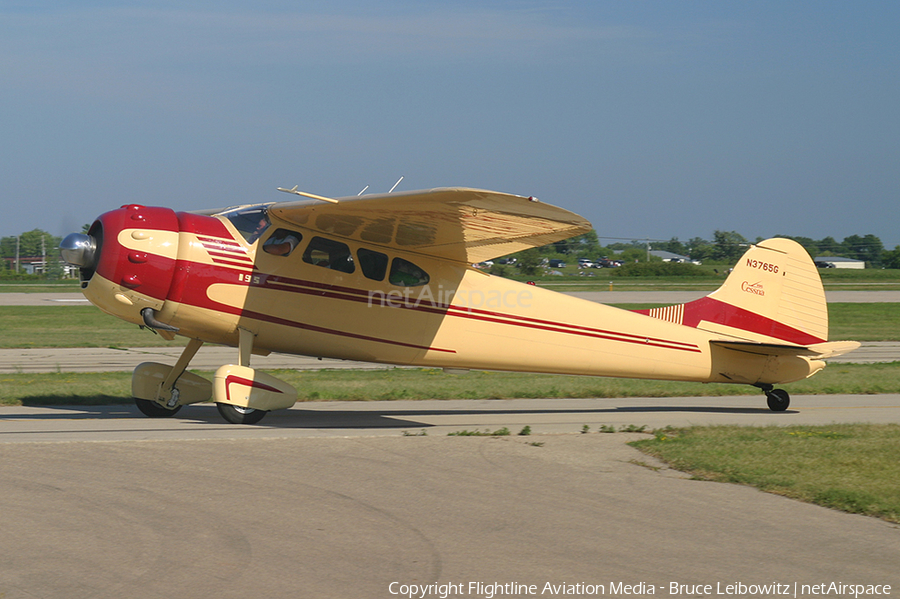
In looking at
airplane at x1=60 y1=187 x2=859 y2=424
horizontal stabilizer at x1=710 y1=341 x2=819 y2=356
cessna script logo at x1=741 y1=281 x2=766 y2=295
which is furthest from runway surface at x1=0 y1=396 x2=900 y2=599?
cessna script logo at x1=741 y1=281 x2=766 y2=295

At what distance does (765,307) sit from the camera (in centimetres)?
1301

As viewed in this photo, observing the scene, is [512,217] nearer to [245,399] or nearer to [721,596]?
[245,399]

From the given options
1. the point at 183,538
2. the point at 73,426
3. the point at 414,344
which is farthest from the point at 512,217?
the point at 73,426

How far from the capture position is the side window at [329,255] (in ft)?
35.0

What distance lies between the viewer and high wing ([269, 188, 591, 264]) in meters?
8.95

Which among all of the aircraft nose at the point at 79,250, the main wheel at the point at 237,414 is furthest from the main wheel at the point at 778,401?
the aircraft nose at the point at 79,250

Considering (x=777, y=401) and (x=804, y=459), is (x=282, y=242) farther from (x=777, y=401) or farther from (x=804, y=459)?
(x=777, y=401)

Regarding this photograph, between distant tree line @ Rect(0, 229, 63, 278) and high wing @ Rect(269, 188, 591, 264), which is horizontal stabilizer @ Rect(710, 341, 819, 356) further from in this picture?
distant tree line @ Rect(0, 229, 63, 278)

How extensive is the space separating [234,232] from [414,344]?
2.77m

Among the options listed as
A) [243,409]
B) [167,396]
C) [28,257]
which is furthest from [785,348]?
[28,257]

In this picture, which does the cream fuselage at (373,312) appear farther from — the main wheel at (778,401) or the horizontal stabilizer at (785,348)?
the main wheel at (778,401)

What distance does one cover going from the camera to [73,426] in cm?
1022

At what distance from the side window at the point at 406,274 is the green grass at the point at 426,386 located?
3124mm

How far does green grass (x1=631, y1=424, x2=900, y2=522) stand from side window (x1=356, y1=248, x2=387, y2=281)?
3.90 meters
